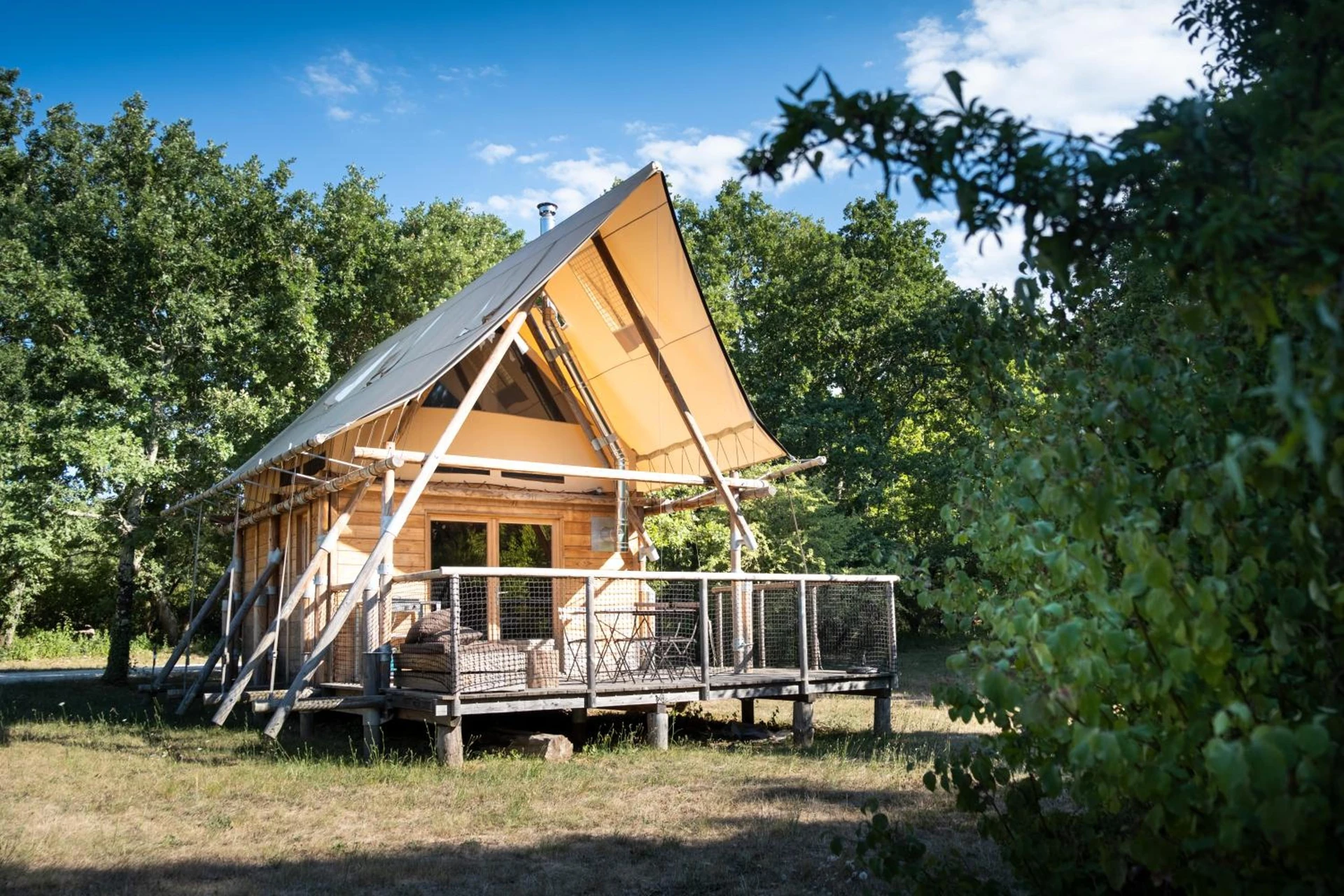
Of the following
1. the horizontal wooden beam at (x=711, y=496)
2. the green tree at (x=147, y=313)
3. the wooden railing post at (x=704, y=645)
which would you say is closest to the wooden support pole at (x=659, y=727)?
the wooden railing post at (x=704, y=645)

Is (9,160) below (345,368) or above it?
above

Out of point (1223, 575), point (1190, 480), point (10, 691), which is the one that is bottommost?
point (10, 691)

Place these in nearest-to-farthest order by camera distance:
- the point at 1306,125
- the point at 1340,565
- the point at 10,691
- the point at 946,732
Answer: the point at 1306,125 → the point at 1340,565 → the point at 946,732 → the point at 10,691

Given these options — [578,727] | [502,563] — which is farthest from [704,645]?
[502,563]

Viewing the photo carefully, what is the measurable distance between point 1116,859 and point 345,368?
23817mm

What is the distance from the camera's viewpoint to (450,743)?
8.30m

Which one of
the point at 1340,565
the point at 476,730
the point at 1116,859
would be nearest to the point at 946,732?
the point at 476,730

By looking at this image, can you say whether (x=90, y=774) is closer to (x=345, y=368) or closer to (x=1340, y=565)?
(x=1340, y=565)

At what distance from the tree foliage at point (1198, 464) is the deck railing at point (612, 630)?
4.60m

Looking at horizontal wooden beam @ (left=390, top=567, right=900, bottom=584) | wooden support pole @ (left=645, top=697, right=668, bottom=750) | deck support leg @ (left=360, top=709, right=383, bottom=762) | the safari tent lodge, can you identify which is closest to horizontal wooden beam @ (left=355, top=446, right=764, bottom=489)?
the safari tent lodge

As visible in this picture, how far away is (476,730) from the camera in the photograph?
34.6 ft

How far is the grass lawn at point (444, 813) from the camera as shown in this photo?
5.21 m

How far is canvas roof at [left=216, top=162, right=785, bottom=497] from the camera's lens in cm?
1038

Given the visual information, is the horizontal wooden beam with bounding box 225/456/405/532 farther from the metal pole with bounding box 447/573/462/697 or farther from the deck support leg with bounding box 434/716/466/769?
the deck support leg with bounding box 434/716/466/769
